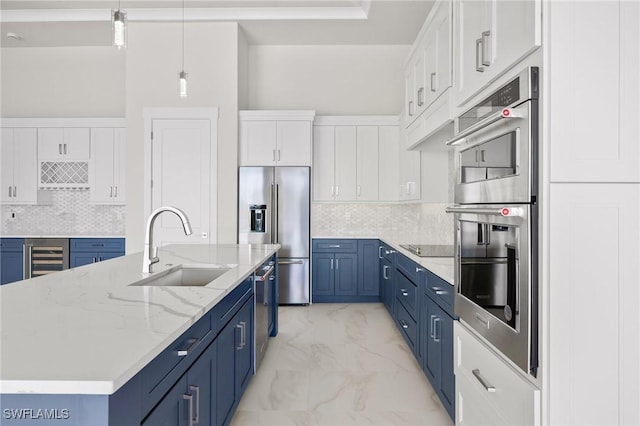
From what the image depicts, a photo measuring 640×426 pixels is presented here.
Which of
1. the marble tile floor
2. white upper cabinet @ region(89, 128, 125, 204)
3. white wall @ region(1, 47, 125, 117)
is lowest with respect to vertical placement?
the marble tile floor

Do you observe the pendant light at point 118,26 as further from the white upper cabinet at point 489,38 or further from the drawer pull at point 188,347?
the white upper cabinet at point 489,38

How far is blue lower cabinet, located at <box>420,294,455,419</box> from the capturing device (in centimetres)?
219

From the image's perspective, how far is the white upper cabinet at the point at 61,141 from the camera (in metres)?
5.39

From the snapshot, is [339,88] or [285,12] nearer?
[285,12]

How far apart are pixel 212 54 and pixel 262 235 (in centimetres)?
233

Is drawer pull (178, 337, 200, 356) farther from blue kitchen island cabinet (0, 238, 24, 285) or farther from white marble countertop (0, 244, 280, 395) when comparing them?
blue kitchen island cabinet (0, 238, 24, 285)

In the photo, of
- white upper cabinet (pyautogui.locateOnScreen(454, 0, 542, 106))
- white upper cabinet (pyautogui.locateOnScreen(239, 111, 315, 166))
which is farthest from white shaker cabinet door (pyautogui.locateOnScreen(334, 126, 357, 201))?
white upper cabinet (pyautogui.locateOnScreen(454, 0, 542, 106))

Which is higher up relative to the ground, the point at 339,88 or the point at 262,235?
the point at 339,88

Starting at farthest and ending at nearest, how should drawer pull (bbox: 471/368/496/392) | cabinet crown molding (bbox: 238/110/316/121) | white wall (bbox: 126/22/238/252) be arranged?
cabinet crown molding (bbox: 238/110/316/121) < white wall (bbox: 126/22/238/252) < drawer pull (bbox: 471/368/496/392)

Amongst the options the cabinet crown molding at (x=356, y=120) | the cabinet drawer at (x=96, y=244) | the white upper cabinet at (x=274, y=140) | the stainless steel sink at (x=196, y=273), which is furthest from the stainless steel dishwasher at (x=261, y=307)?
the cabinet drawer at (x=96, y=244)

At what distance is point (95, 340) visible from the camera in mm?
1061
